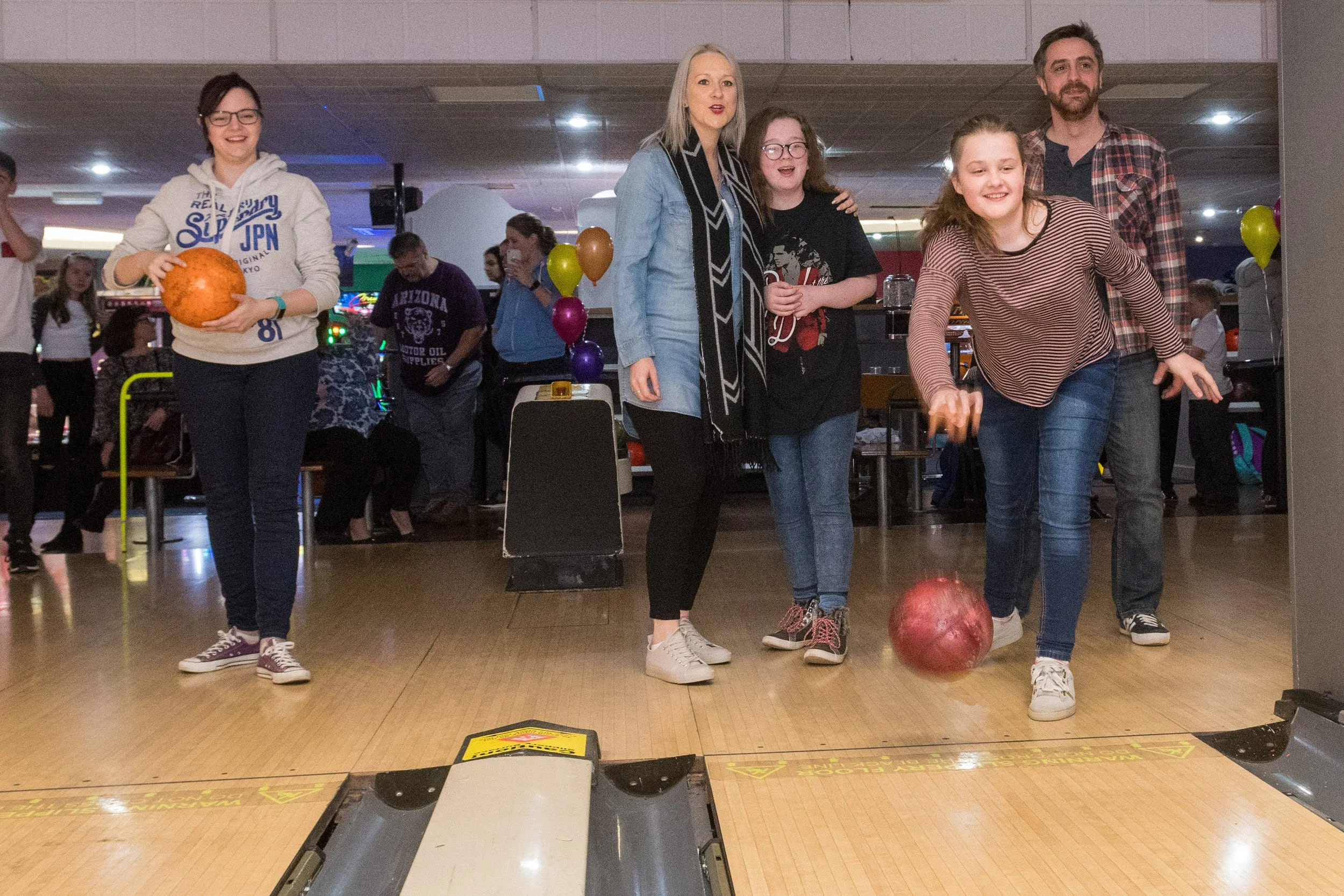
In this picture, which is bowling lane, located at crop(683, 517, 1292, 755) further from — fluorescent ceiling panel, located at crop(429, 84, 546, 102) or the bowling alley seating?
fluorescent ceiling panel, located at crop(429, 84, 546, 102)

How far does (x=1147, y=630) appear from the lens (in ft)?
9.84

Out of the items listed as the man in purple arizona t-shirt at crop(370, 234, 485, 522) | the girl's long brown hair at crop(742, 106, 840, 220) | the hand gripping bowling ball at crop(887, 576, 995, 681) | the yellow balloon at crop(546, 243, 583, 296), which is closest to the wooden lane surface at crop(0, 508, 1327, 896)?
the hand gripping bowling ball at crop(887, 576, 995, 681)

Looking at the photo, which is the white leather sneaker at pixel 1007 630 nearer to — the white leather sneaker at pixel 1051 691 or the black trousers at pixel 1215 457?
the white leather sneaker at pixel 1051 691

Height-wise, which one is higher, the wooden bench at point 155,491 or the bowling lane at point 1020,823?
the wooden bench at point 155,491

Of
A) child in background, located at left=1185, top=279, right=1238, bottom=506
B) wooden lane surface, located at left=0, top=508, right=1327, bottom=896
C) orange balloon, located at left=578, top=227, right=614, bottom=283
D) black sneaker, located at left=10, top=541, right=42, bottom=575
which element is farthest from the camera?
child in background, located at left=1185, top=279, right=1238, bottom=506

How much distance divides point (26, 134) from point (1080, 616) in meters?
8.75

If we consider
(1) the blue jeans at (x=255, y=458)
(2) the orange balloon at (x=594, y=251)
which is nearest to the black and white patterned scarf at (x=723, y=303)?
(1) the blue jeans at (x=255, y=458)

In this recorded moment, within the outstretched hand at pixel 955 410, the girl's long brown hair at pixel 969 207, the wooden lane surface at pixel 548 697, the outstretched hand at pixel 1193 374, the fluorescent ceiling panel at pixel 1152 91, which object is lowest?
the wooden lane surface at pixel 548 697

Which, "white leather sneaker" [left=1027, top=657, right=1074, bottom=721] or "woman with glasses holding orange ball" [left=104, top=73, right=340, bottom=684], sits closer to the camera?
"white leather sneaker" [left=1027, top=657, right=1074, bottom=721]

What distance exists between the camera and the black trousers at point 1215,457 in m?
6.75

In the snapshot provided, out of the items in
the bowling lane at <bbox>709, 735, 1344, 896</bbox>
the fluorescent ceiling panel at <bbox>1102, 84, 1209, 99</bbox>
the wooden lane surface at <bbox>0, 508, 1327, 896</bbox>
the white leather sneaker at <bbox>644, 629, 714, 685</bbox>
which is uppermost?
the fluorescent ceiling panel at <bbox>1102, 84, 1209, 99</bbox>

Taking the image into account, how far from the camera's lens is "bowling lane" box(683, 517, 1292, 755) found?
90.1 inches

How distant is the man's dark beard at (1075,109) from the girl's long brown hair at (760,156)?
23.6 inches

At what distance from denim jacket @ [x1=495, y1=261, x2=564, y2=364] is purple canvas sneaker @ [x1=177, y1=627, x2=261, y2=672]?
3.52 m
